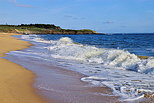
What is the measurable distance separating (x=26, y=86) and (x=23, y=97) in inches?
39.6

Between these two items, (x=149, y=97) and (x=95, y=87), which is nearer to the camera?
(x=149, y=97)

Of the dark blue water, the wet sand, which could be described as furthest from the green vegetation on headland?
the wet sand

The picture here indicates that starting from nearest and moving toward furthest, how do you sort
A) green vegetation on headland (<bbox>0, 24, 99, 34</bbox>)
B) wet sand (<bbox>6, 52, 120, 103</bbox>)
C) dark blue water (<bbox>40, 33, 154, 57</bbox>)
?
wet sand (<bbox>6, 52, 120, 103</bbox>)
dark blue water (<bbox>40, 33, 154, 57</bbox>)
green vegetation on headland (<bbox>0, 24, 99, 34</bbox>)

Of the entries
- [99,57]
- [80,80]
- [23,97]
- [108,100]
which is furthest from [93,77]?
[99,57]

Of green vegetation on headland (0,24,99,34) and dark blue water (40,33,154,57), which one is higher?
green vegetation on headland (0,24,99,34)

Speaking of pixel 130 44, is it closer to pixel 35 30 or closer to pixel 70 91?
pixel 70 91

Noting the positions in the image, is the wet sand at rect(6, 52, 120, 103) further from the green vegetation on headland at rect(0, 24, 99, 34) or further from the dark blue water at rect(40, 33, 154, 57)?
the green vegetation on headland at rect(0, 24, 99, 34)

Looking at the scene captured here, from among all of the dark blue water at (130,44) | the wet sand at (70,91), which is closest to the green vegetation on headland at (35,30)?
the dark blue water at (130,44)

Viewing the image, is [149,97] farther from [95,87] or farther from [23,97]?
[23,97]

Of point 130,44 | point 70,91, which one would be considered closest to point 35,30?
point 130,44

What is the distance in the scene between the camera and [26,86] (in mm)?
5477

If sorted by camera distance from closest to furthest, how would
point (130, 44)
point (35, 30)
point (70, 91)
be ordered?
point (70, 91), point (130, 44), point (35, 30)

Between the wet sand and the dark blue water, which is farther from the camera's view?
the dark blue water

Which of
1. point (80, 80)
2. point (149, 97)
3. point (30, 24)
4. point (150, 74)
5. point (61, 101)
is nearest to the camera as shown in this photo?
point (61, 101)
